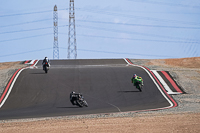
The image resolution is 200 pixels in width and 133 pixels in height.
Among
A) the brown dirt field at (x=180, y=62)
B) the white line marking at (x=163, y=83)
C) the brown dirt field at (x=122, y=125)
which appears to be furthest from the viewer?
the brown dirt field at (x=180, y=62)

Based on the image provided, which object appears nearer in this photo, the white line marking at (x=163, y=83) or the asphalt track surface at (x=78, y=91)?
the asphalt track surface at (x=78, y=91)

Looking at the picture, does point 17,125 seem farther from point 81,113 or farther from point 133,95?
point 133,95

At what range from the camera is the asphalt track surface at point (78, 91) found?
73.5 ft

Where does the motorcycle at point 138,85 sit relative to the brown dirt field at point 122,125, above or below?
above

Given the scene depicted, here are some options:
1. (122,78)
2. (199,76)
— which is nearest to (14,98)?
(122,78)

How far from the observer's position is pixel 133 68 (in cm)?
3838

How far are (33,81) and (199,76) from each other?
17.4 metres

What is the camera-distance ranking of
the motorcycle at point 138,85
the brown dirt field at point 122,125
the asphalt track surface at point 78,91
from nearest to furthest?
the brown dirt field at point 122,125 → the asphalt track surface at point 78,91 → the motorcycle at point 138,85

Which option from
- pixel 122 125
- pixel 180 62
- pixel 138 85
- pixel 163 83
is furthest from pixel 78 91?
pixel 180 62

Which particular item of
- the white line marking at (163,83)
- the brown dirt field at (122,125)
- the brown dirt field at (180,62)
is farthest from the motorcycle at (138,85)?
the brown dirt field at (180,62)

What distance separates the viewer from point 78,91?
→ 29516mm

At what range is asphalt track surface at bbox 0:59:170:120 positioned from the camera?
882 inches

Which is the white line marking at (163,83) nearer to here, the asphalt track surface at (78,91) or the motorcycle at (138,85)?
the asphalt track surface at (78,91)

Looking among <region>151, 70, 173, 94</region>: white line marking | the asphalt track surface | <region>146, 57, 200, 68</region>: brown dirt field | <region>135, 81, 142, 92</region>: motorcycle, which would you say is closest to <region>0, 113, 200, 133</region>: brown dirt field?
the asphalt track surface
